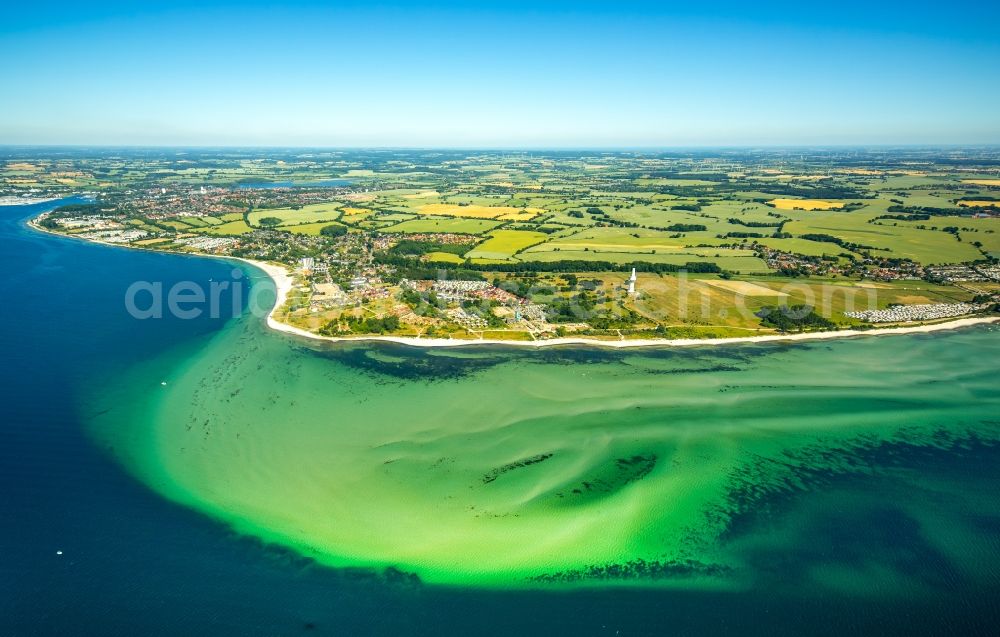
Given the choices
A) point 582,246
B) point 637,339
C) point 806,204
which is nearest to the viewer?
point 637,339

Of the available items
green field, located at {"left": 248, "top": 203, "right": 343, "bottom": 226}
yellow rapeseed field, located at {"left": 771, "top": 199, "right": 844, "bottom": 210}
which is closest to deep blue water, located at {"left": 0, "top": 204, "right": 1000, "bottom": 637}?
green field, located at {"left": 248, "top": 203, "right": 343, "bottom": 226}

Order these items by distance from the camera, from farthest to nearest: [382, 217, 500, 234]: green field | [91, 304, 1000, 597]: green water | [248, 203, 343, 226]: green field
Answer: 1. [248, 203, 343, 226]: green field
2. [382, 217, 500, 234]: green field
3. [91, 304, 1000, 597]: green water

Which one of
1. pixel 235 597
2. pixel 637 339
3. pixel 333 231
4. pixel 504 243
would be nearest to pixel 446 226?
pixel 504 243

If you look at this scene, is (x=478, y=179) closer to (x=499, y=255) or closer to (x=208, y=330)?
(x=499, y=255)

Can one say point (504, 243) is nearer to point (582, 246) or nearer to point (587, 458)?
point (582, 246)

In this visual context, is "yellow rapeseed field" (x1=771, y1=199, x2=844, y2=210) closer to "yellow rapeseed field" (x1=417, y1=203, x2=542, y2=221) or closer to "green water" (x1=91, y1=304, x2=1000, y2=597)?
"yellow rapeseed field" (x1=417, y1=203, x2=542, y2=221)

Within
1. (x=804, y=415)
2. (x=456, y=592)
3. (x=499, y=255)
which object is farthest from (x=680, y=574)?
(x=499, y=255)

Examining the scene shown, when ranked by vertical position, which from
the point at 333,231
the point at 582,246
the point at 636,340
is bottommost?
the point at 636,340

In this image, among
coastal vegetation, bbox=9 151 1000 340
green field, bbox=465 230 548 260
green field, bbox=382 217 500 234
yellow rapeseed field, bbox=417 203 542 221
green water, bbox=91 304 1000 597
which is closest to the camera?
green water, bbox=91 304 1000 597

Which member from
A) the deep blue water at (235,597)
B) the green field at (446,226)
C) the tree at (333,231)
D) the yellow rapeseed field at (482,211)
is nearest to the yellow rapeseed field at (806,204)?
the yellow rapeseed field at (482,211)
